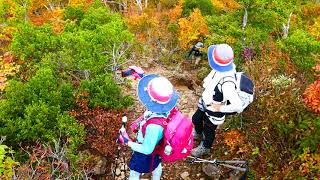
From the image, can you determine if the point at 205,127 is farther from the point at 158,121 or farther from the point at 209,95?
the point at 158,121

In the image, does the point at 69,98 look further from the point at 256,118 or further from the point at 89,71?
the point at 256,118

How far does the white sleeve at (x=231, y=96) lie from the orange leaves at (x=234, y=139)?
2.80 feet

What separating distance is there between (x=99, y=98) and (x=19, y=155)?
1.59 m

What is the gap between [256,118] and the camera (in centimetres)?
540

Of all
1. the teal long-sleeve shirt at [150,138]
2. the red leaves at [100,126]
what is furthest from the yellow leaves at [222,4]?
the teal long-sleeve shirt at [150,138]

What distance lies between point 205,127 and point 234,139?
482 millimetres

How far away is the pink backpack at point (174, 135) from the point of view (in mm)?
3932

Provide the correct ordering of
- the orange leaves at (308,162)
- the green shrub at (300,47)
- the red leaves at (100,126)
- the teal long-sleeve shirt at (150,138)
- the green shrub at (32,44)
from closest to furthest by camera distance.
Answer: the teal long-sleeve shirt at (150,138), the orange leaves at (308,162), the red leaves at (100,126), the green shrub at (32,44), the green shrub at (300,47)

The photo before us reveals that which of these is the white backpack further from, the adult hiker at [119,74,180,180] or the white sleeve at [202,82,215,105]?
the adult hiker at [119,74,180,180]

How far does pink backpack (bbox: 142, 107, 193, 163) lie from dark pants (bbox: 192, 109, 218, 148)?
1172mm

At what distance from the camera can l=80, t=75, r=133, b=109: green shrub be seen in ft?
19.8

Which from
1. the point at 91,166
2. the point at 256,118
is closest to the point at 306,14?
the point at 256,118

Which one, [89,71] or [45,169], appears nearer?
[45,169]

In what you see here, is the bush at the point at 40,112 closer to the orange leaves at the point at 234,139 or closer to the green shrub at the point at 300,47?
the orange leaves at the point at 234,139
